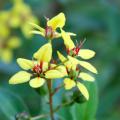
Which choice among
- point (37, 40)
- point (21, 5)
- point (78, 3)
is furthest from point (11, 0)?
point (78, 3)

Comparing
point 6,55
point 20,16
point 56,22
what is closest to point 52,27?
point 56,22

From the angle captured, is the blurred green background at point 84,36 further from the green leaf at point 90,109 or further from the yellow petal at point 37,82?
the yellow petal at point 37,82

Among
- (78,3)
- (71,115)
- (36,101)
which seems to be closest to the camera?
(71,115)

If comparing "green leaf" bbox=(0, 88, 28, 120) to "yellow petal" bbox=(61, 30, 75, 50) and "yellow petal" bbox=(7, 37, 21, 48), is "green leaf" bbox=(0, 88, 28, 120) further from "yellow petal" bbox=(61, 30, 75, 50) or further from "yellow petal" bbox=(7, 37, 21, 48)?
"yellow petal" bbox=(7, 37, 21, 48)

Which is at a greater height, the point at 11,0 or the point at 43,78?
the point at 11,0

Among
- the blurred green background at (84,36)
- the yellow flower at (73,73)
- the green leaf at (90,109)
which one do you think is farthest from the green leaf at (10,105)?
the blurred green background at (84,36)

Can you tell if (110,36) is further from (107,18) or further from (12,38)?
(12,38)

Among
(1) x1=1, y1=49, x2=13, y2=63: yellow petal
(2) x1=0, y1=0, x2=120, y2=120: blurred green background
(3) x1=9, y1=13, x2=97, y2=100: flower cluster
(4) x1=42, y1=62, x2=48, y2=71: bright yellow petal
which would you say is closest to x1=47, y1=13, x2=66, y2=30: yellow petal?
(3) x1=9, y1=13, x2=97, y2=100: flower cluster
